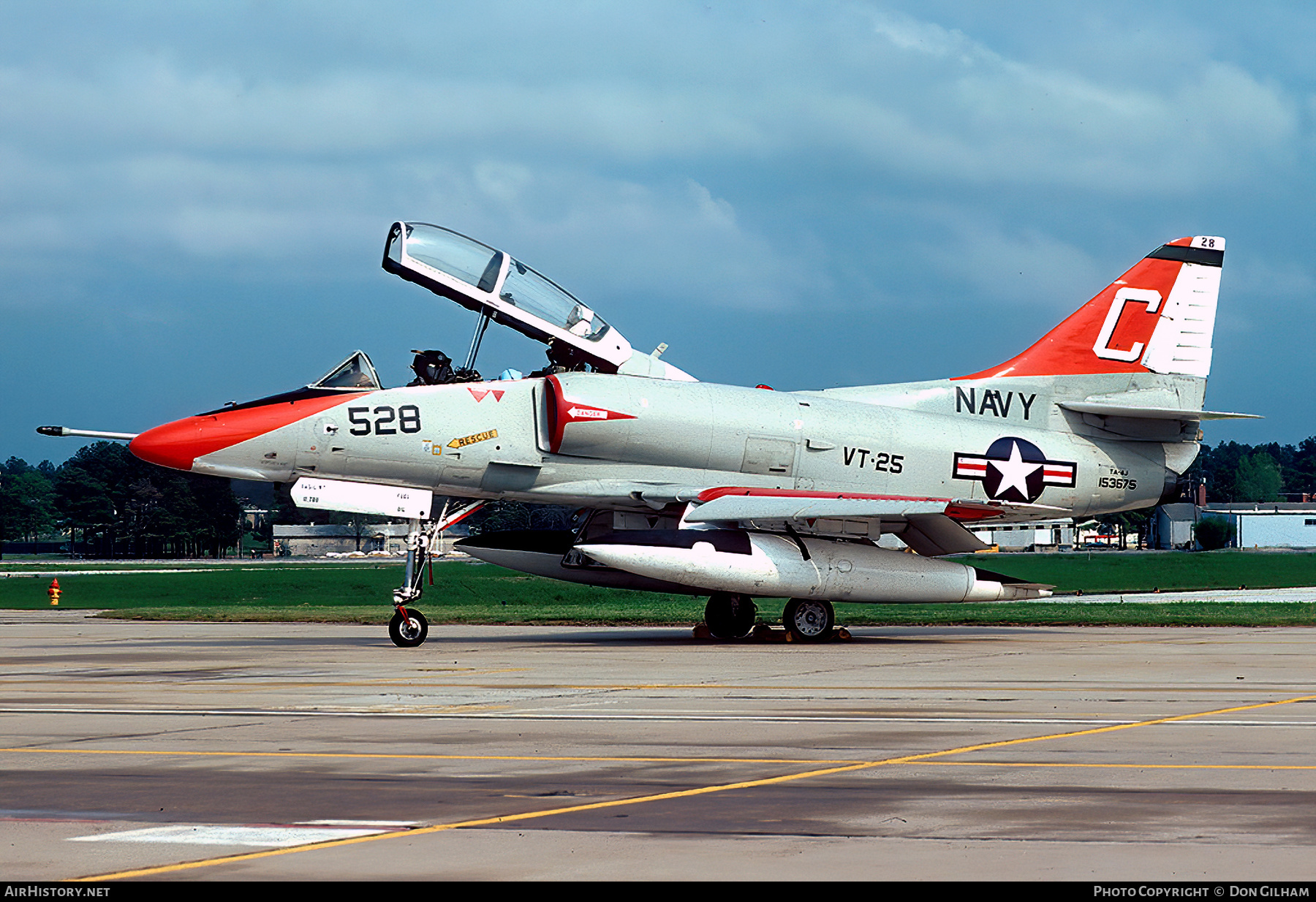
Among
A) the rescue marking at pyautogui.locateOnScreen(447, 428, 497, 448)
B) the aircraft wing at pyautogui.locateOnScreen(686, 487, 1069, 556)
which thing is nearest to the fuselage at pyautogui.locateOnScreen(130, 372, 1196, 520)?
the rescue marking at pyautogui.locateOnScreen(447, 428, 497, 448)

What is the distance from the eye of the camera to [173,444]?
62.0 feet

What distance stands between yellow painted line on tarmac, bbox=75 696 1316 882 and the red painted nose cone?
12901mm

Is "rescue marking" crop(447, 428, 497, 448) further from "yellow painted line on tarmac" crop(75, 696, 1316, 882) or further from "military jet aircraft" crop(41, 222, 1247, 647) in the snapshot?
"yellow painted line on tarmac" crop(75, 696, 1316, 882)

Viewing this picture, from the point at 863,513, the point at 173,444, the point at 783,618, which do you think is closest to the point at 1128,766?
the point at 863,513

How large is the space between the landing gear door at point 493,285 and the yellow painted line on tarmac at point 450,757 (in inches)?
446

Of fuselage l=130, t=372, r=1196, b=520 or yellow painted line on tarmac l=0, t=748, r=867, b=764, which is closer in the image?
yellow painted line on tarmac l=0, t=748, r=867, b=764

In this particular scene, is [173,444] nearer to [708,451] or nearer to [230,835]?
[708,451]

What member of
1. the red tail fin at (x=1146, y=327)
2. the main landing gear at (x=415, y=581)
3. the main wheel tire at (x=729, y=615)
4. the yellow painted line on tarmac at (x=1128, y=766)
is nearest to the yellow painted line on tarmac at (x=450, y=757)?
the yellow painted line on tarmac at (x=1128, y=766)

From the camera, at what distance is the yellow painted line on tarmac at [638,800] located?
5.64 metres

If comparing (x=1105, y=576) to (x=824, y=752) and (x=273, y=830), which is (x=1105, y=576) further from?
(x=273, y=830)

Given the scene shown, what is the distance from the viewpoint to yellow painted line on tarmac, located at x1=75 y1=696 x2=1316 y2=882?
222 inches

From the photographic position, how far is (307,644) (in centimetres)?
2030
